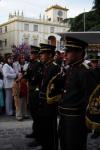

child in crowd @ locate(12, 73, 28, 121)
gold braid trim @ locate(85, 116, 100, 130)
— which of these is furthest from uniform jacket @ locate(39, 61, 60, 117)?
child in crowd @ locate(12, 73, 28, 121)

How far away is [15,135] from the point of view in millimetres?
8320

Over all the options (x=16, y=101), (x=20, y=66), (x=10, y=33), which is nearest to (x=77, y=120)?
(x=16, y=101)

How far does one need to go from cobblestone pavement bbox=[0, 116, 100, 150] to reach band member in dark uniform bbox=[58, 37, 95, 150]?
256 centimetres

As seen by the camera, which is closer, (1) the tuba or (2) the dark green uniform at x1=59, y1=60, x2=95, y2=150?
(1) the tuba

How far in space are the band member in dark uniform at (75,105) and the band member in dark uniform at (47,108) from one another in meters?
1.14

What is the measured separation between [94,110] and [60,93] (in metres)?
1.51

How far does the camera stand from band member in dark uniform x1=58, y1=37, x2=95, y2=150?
4.78 m

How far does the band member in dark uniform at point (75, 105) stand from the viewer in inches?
188

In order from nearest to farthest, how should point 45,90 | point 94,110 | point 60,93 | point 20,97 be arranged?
point 94,110, point 60,93, point 45,90, point 20,97

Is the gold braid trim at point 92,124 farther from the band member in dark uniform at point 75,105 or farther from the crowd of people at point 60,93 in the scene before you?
the band member in dark uniform at point 75,105

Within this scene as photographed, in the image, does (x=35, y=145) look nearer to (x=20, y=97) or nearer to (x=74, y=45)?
(x=74, y=45)

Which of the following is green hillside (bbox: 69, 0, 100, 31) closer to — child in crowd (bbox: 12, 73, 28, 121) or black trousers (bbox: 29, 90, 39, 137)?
child in crowd (bbox: 12, 73, 28, 121)

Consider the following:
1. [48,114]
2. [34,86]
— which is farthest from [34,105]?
[48,114]

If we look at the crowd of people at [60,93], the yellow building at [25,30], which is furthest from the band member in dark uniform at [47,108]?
the yellow building at [25,30]
